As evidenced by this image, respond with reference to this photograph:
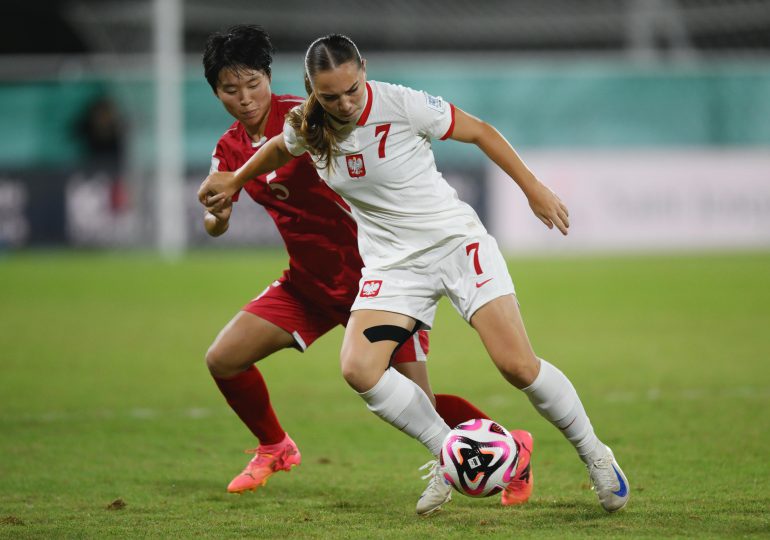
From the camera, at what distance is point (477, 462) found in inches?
180

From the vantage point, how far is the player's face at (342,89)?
4.54 meters

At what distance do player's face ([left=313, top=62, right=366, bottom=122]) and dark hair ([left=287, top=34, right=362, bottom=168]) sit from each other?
0.02 m

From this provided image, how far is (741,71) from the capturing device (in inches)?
798

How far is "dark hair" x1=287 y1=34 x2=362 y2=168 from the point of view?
4531 mm

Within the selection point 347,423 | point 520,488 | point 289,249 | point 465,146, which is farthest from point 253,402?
point 465,146

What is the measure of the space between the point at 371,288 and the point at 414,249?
9.4 inches

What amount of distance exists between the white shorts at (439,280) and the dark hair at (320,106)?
54 centimetres

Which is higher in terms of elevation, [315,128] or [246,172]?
[315,128]

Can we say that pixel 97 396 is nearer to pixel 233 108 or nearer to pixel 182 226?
pixel 233 108

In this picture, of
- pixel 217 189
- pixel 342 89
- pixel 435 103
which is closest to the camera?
pixel 342 89

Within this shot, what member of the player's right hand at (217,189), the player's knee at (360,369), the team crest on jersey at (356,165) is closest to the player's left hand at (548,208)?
the team crest on jersey at (356,165)

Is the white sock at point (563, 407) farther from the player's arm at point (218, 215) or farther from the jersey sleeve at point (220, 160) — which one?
the jersey sleeve at point (220, 160)

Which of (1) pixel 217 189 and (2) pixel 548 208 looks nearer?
(2) pixel 548 208

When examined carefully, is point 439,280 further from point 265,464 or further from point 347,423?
point 347,423
